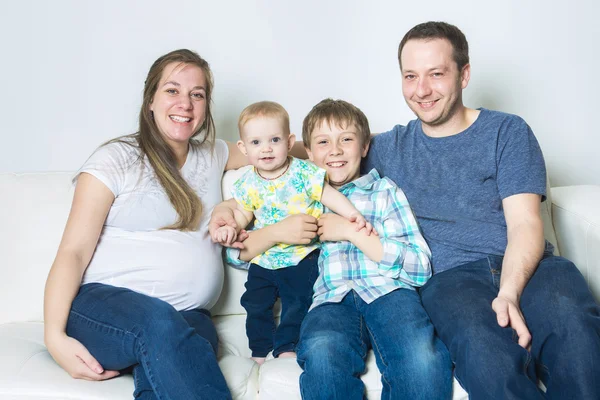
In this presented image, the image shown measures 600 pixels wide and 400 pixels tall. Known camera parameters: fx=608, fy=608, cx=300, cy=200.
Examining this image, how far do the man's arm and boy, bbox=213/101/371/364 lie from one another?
463 mm

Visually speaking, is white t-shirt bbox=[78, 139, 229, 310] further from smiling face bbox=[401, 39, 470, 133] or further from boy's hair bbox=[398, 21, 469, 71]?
boy's hair bbox=[398, 21, 469, 71]

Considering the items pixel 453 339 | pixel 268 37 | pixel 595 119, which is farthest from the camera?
pixel 595 119

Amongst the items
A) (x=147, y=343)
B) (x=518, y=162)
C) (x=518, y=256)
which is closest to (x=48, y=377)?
(x=147, y=343)

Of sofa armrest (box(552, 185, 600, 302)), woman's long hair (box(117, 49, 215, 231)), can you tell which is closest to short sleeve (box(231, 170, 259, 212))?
woman's long hair (box(117, 49, 215, 231))

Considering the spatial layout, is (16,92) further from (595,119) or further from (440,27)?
(595,119)

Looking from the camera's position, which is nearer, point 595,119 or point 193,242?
point 193,242

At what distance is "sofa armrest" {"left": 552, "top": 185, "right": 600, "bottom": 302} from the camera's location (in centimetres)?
202

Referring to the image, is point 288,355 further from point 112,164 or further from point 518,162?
point 518,162

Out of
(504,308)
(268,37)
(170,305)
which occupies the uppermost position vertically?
(268,37)

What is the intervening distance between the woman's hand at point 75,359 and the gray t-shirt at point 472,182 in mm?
1055

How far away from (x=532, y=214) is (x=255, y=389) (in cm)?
96

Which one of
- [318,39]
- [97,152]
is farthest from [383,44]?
[97,152]

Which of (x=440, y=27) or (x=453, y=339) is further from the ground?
(x=440, y=27)

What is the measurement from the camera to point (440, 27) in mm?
1950
